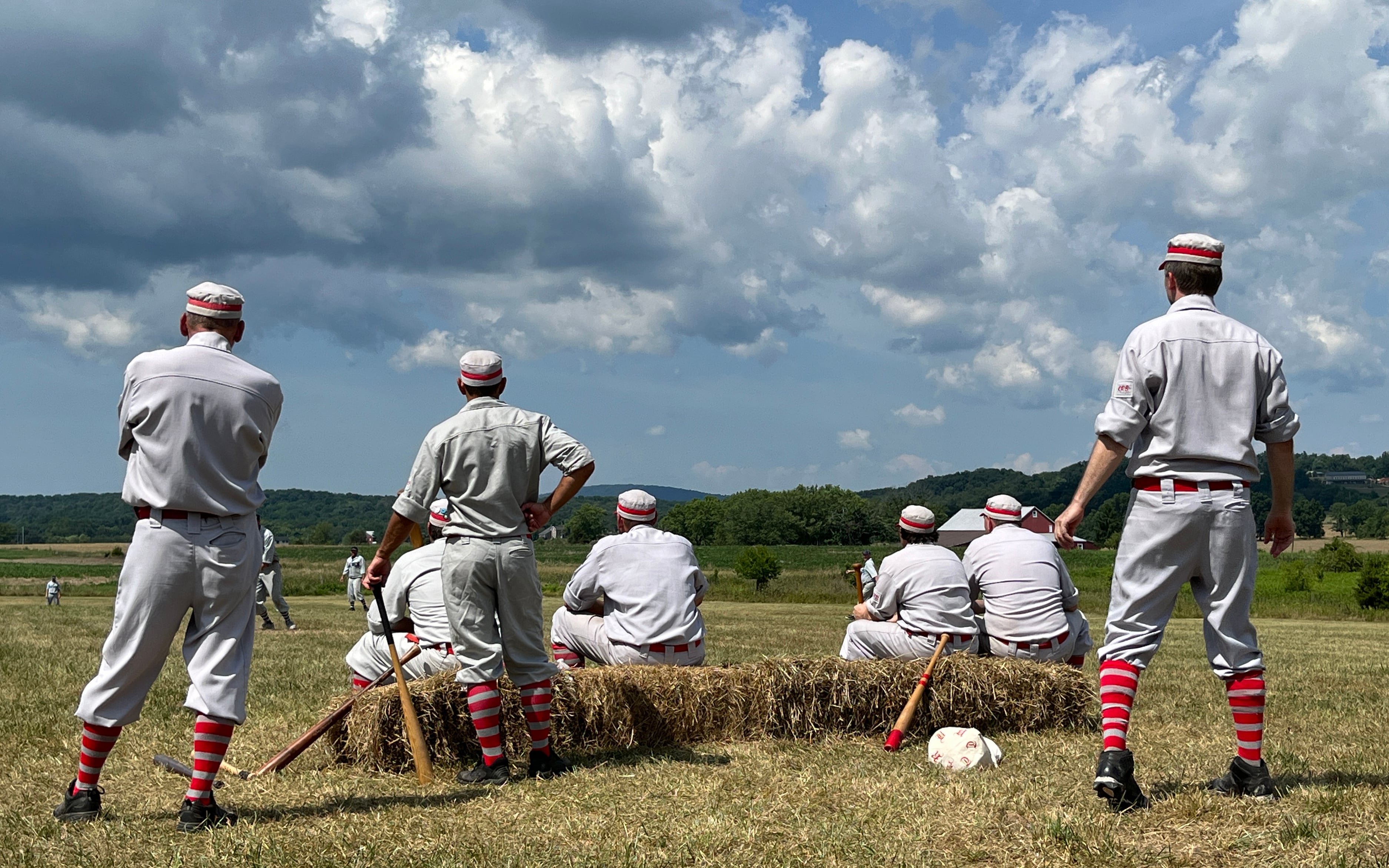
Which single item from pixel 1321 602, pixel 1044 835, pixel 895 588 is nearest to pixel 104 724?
pixel 1044 835

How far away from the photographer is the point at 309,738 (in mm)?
5906

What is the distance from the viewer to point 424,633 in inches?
270

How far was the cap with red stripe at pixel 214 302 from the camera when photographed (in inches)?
195

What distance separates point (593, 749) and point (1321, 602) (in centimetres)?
3217

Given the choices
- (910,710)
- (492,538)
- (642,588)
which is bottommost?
(910,710)

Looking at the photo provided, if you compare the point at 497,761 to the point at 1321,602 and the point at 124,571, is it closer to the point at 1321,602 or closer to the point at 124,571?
the point at 124,571

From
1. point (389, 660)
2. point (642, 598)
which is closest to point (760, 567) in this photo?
point (642, 598)

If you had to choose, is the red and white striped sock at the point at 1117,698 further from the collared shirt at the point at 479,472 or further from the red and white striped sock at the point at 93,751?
the red and white striped sock at the point at 93,751

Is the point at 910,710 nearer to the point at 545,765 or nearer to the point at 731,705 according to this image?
the point at 731,705

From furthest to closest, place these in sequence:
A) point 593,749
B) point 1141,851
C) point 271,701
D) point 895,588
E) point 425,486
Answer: point 271,701 → point 895,588 → point 593,749 → point 425,486 → point 1141,851

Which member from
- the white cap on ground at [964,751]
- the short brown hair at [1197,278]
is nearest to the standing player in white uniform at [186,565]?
the white cap on ground at [964,751]

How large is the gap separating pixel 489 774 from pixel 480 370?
2033 millimetres

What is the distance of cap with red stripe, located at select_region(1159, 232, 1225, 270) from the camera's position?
5.01m

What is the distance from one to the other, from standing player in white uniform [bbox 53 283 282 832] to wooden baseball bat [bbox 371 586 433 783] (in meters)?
1.07
